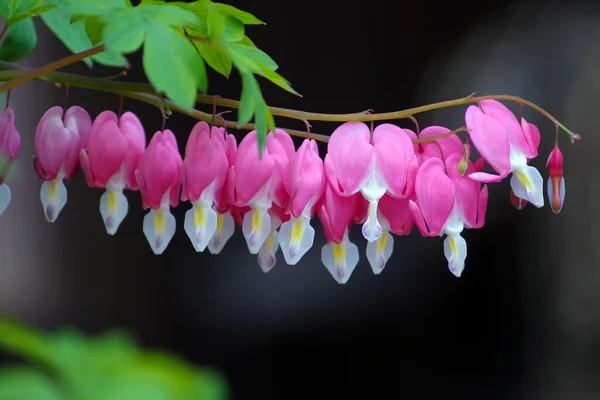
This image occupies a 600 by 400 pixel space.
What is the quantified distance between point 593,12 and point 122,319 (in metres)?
2.23

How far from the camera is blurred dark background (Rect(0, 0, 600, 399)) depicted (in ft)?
8.86

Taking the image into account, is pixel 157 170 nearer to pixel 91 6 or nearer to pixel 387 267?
pixel 91 6

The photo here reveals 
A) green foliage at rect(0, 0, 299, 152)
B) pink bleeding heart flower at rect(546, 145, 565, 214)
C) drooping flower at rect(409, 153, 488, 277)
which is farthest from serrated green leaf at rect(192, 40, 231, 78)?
pink bleeding heart flower at rect(546, 145, 565, 214)

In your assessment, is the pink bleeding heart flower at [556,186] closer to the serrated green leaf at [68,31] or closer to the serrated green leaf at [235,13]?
the serrated green leaf at [235,13]

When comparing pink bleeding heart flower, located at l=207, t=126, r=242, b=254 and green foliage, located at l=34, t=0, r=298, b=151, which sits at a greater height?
green foliage, located at l=34, t=0, r=298, b=151

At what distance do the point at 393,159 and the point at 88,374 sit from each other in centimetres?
34

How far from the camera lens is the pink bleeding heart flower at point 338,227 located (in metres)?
0.70

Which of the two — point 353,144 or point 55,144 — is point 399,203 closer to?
point 353,144

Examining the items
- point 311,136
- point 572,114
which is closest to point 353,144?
point 311,136

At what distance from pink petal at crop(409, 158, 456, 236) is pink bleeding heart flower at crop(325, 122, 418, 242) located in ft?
0.06

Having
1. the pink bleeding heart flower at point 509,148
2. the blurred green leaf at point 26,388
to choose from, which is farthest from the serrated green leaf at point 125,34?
the pink bleeding heart flower at point 509,148

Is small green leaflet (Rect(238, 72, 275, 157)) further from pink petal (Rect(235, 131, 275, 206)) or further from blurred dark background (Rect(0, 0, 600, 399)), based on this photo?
blurred dark background (Rect(0, 0, 600, 399))

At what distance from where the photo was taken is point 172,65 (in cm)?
51

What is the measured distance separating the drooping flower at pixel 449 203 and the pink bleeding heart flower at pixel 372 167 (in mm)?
17
